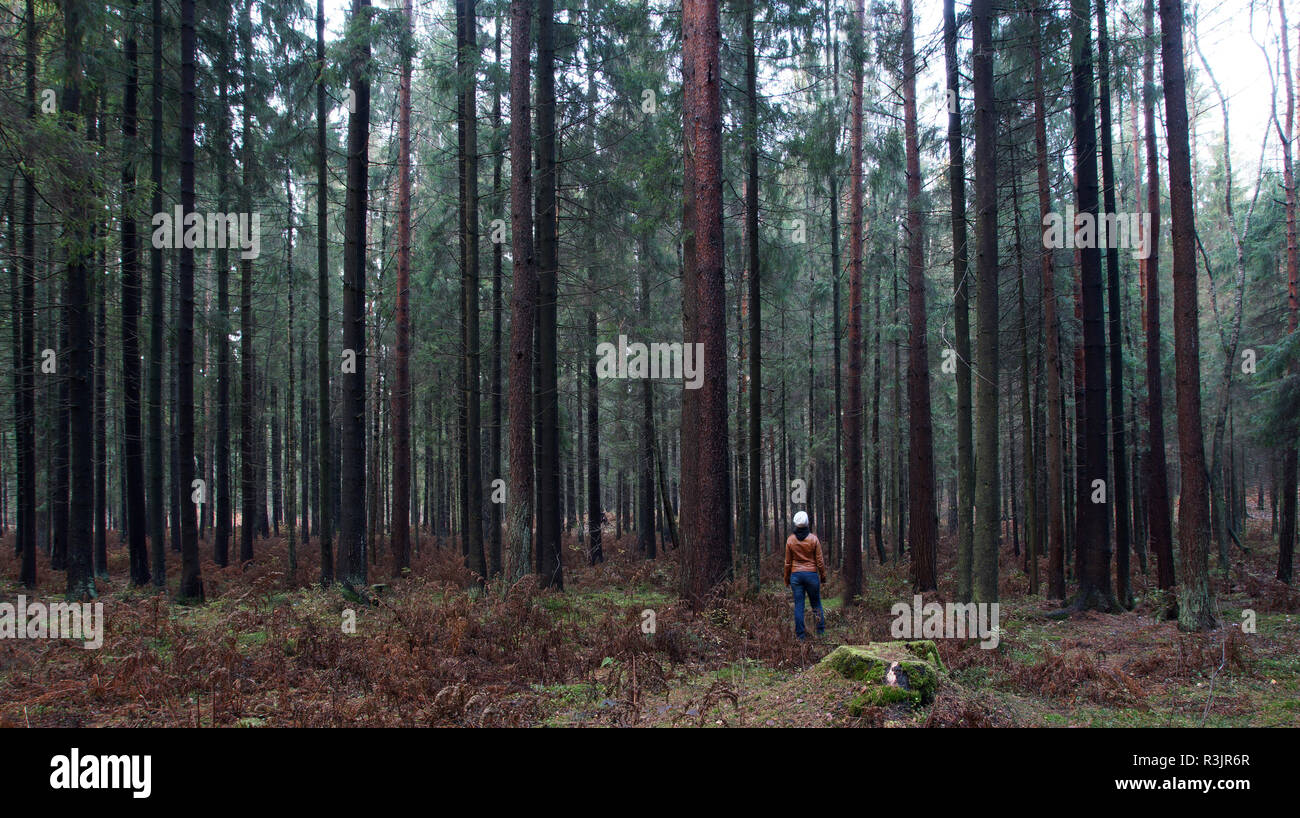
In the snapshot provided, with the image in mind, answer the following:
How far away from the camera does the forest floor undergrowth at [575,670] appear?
6.08 metres

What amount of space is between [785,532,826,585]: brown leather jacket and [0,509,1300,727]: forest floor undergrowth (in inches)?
34.8

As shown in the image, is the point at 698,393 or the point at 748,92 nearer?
the point at 698,393

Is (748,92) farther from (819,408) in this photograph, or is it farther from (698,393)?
(819,408)

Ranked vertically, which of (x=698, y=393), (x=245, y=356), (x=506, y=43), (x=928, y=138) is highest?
(x=506, y=43)

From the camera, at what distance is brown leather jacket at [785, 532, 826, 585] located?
33.0 ft

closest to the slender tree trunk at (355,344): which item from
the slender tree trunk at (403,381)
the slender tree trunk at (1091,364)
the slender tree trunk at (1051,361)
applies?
the slender tree trunk at (403,381)

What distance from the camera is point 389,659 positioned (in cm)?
764

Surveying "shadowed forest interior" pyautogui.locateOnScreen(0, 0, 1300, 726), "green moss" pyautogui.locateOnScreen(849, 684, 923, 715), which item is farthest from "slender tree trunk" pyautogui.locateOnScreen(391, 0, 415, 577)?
"green moss" pyautogui.locateOnScreen(849, 684, 923, 715)

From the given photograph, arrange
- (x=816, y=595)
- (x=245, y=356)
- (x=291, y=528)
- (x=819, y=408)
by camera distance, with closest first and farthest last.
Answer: (x=816, y=595), (x=291, y=528), (x=245, y=356), (x=819, y=408)
